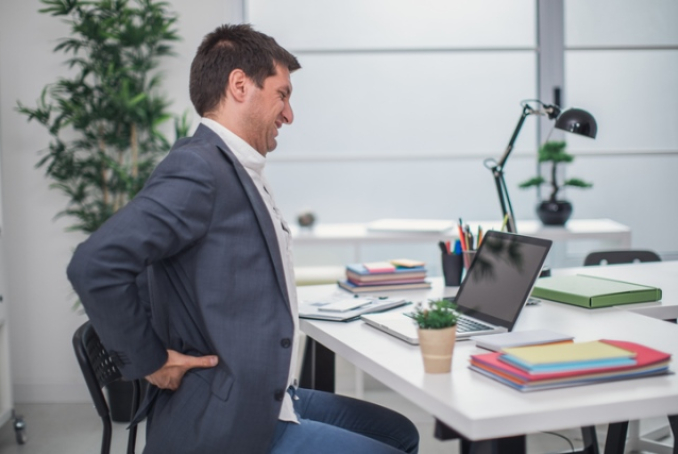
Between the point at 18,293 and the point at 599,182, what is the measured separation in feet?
10.7

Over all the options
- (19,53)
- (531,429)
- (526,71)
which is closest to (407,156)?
(526,71)

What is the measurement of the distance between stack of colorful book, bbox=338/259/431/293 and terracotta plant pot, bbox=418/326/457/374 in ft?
3.30

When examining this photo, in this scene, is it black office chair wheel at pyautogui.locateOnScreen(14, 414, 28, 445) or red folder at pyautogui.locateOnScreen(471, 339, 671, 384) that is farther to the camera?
black office chair wheel at pyautogui.locateOnScreen(14, 414, 28, 445)

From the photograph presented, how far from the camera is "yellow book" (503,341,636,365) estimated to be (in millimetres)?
1390

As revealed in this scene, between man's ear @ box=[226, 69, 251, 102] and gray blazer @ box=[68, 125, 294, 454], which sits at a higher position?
man's ear @ box=[226, 69, 251, 102]

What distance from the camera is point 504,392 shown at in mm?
1365

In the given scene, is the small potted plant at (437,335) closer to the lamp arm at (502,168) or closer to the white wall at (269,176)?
the lamp arm at (502,168)

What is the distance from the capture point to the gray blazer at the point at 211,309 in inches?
60.4

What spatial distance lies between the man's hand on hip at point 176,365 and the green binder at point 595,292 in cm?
108

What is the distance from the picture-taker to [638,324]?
1.93 metres

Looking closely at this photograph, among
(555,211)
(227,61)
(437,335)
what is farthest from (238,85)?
(555,211)

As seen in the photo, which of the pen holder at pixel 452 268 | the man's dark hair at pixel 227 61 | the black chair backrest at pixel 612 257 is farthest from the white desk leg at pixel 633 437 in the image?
the man's dark hair at pixel 227 61

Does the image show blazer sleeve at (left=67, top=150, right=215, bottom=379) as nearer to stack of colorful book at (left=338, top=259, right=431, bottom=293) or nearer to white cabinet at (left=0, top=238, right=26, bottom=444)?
stack of colorful book at (left=338, top=259, right=431, bottom=293)

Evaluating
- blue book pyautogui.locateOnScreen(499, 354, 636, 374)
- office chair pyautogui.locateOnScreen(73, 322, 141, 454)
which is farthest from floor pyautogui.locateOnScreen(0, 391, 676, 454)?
blue book pyautogui.locateOnScreen(499, 354, 636, 374)
